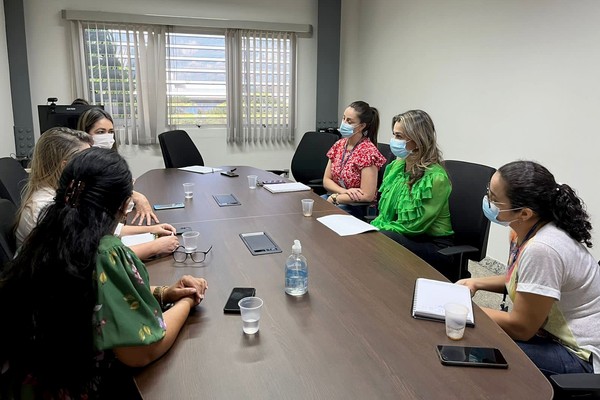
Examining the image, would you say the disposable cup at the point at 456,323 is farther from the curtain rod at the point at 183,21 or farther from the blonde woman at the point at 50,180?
the curtain rod at the point at 183,21

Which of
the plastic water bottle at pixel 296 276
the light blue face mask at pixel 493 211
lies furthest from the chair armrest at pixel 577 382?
the plastic water bottle at pixel 296 276

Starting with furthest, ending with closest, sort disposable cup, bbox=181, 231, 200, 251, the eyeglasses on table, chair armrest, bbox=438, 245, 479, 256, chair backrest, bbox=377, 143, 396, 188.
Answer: chair backrest, bbox=377, 143, 396, 188
chair armrest, bbox=438, 245, 479, 256
disposable cup, bbox=181, 231, 200, 251
the eyeglasses on table

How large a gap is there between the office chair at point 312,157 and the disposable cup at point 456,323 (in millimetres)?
2879

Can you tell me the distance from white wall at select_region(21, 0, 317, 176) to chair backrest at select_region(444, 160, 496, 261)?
125 inches

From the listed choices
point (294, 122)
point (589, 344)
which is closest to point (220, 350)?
point (589, 344)

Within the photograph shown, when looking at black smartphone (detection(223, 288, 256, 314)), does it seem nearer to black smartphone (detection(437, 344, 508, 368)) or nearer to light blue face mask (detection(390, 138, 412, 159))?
black smartphone (detection(437, 344, 508, 368))

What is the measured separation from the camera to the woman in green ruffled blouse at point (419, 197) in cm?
234

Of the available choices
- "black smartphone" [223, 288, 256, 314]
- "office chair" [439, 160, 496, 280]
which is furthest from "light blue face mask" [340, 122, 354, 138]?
"black smartphone" [223, 288, 256, 314]

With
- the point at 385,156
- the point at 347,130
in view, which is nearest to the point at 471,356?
the point at 347,130

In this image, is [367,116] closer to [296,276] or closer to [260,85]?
[296,276]

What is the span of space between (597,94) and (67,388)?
2987 millimetres

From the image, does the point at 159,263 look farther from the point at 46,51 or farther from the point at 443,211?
the point at 46,51

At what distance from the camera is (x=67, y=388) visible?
40.6 inches

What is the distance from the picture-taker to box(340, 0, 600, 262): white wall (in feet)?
9.02
